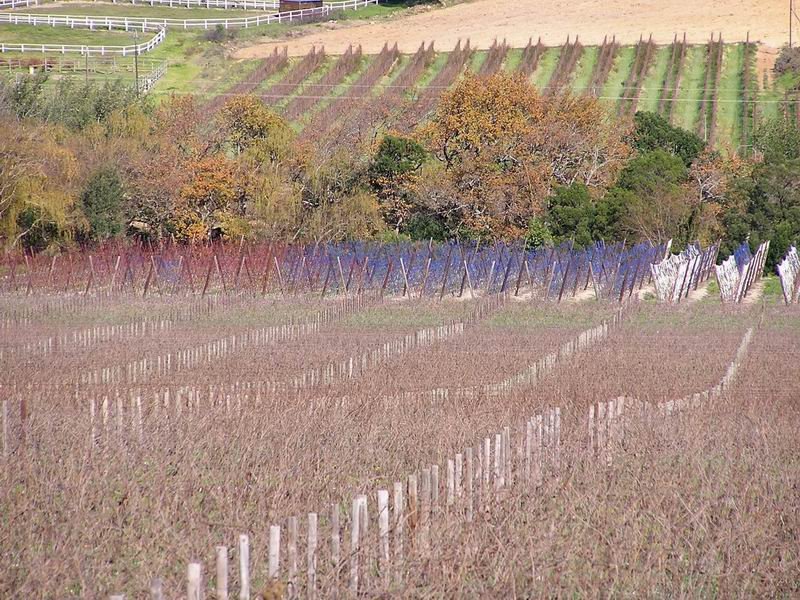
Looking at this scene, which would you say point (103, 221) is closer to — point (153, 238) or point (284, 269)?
point (153, 238)

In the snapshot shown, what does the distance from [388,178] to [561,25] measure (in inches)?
1593

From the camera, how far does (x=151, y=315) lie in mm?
22688

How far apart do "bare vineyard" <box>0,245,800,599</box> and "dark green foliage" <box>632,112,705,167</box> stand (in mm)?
23345

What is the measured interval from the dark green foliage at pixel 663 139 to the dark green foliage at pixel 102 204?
17.2 m

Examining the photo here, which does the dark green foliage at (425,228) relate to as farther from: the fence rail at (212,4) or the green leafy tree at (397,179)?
the fence rail at (212,4)

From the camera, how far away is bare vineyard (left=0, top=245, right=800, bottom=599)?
6445 millimetres

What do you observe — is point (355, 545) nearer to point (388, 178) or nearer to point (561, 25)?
point (388, 178)

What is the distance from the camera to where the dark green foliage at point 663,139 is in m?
41.8

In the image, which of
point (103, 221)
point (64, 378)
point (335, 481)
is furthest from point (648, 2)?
point (335, 481)

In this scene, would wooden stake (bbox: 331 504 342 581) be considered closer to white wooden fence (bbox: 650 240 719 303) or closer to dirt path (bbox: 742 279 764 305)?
white wooden fence (bbox: 650 240 719 303)

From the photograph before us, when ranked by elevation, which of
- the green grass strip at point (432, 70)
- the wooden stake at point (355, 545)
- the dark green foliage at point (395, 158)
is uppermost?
the wooden stake at point (355, 545)

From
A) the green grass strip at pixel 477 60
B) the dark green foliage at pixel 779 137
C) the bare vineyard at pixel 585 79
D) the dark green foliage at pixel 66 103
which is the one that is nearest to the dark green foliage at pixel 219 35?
the bare vineyard at pixel 585 79

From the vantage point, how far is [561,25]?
7469 cm

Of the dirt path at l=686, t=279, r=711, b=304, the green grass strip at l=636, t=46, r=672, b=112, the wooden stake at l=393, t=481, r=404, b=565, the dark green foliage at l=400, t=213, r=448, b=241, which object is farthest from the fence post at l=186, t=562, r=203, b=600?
the green grass strip at l=636, t=46, r=672, b=112
